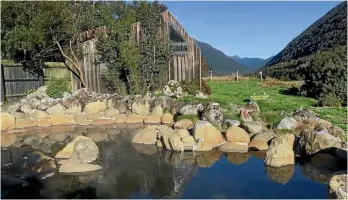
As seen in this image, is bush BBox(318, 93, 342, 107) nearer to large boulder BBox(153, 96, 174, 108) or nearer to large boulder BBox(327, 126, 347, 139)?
large boulder BBox(327, 126, 347, 139)

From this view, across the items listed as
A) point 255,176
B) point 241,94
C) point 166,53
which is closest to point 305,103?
point 241,94

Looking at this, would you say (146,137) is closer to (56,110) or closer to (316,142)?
(316,142)

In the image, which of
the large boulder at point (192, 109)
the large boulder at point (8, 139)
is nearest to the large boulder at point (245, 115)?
the large boulder at point (192, 109)

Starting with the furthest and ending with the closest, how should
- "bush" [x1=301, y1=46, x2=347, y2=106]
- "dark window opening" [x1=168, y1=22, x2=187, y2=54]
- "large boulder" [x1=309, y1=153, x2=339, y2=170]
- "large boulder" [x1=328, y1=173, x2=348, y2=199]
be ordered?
"dark window opening" [x1=168, y1=22, x2=187, y2=54], "bush" [x1=301, y1=46, x2=347, y2=106], "large boulder" [x1=309, y1=153, x2=339, y2=170], "large boulder" [x1=328, y1=173, x2=348, y2=199]

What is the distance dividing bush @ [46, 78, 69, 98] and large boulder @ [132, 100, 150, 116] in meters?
4.25

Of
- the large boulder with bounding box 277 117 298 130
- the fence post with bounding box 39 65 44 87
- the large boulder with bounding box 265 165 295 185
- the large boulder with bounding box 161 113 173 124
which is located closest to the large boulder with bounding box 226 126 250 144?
the large boulder with bounding box 277 117 298 130

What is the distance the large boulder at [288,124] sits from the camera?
13805mm

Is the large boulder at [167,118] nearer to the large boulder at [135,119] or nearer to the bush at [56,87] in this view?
the large boulder at [135,119]

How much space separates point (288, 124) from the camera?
45.6 ft

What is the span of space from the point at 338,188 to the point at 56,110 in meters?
13.6

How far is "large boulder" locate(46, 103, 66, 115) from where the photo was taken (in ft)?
60.5

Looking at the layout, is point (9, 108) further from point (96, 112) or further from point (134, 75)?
point (134, 75)

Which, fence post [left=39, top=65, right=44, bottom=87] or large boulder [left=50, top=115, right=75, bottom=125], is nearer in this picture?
large boulder [left=50, top=115, right=75, bottom=125]

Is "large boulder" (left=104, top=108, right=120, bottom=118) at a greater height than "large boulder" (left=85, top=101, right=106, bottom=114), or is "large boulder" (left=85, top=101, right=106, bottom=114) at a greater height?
"large boulder" (left=85, top=101, right=106, bottom=114)
